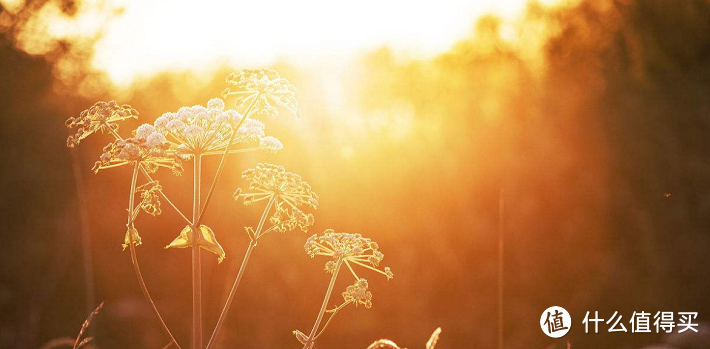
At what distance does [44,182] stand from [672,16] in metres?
8.24

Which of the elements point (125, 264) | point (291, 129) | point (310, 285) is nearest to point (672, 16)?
point (291, 129)

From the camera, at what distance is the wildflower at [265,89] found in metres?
1.91

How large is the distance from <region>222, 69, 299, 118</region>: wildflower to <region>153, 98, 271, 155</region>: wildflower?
6cm

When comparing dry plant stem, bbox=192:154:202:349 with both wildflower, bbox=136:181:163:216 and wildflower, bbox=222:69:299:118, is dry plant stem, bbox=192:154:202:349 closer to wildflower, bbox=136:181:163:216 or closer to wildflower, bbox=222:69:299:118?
wildflower, bbox=136:181:163:216

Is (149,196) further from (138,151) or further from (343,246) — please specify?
(343,246)

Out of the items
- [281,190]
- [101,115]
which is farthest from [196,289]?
[101,115]

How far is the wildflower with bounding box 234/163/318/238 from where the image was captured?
1.93 metres

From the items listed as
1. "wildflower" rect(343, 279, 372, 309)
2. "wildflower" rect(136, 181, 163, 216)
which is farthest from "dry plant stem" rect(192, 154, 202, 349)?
"wildflower" rect(343, 279, 372, 309)

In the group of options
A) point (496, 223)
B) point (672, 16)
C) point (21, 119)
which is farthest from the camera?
point (21, 119)

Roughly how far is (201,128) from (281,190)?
0.95 feet

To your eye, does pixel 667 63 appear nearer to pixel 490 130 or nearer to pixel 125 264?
pixel 490 130

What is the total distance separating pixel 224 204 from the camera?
26.2ft

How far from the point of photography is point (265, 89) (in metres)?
1.92

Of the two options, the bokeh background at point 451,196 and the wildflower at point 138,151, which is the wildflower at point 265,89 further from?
the bokeh background at point 451,196
